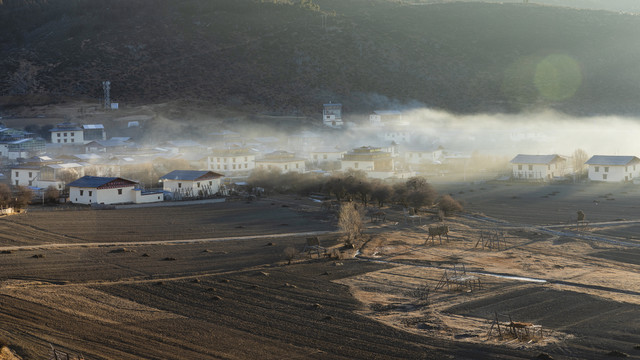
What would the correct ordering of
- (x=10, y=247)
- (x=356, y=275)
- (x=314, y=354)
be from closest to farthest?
(x=314, y=354), (x=356, y=275), (x=10, y=247)

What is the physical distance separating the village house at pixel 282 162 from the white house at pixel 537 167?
19.0 m

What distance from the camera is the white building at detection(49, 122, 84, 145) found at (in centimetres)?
8719

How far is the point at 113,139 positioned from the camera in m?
87.9

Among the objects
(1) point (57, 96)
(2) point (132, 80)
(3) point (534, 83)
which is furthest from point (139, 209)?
(3) point (534, 83)

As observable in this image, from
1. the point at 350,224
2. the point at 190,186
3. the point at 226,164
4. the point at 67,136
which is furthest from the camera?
the point at 67,136

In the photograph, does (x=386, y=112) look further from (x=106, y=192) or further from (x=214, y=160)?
(x=106, y=192)

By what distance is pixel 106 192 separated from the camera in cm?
5350

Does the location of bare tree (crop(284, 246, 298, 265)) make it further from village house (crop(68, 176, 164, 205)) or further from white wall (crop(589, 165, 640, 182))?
white wall (crop(589, 165, 640, 182))

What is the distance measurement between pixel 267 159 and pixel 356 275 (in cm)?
4301

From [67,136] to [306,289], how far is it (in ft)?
215

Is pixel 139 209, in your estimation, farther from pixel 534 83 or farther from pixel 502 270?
pixel 534 83

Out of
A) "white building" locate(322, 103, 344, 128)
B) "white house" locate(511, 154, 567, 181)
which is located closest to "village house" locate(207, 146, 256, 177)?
"white house" locate(511, 154, 567, 181)

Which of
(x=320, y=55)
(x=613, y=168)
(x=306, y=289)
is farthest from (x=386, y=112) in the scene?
(x=306, y=289)

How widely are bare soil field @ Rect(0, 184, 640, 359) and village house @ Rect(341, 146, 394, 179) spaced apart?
2226 centimetres
